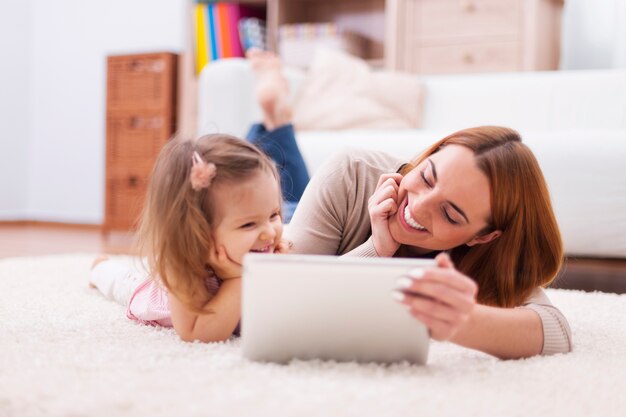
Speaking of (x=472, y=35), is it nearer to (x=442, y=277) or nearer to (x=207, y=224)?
(x=207, y=224)

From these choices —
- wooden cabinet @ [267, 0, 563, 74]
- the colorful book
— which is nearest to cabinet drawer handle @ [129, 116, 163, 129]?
the colorful book

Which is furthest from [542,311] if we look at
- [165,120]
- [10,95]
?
[10,95]

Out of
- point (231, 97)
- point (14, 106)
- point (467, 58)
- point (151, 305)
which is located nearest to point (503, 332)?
point (151, 305)

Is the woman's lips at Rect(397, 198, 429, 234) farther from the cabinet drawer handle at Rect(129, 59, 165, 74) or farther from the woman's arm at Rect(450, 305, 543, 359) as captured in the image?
the cabinet drawer handle at Rect(129, 59, 165, 74)

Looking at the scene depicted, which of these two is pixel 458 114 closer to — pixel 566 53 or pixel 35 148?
pixel 566 53

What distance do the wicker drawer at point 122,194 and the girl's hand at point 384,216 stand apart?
2.35 metres

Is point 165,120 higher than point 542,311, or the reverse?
point 165,120

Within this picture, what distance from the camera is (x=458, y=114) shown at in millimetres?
2670

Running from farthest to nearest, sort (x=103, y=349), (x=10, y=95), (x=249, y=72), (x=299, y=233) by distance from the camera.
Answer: (x=10, y=95) < (x=249, y=72) < (x=299, y=233) < (x=103, y=349)

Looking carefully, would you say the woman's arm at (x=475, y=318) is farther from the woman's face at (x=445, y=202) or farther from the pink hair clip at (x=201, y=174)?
the pink hair clip at (x=201, y=174)

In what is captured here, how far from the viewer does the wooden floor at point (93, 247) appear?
2.05 m

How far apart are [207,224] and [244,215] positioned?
0.05m

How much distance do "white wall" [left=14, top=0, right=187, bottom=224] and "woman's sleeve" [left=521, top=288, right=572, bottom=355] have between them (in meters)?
3.32

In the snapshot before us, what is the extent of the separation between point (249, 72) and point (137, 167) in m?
1.15
